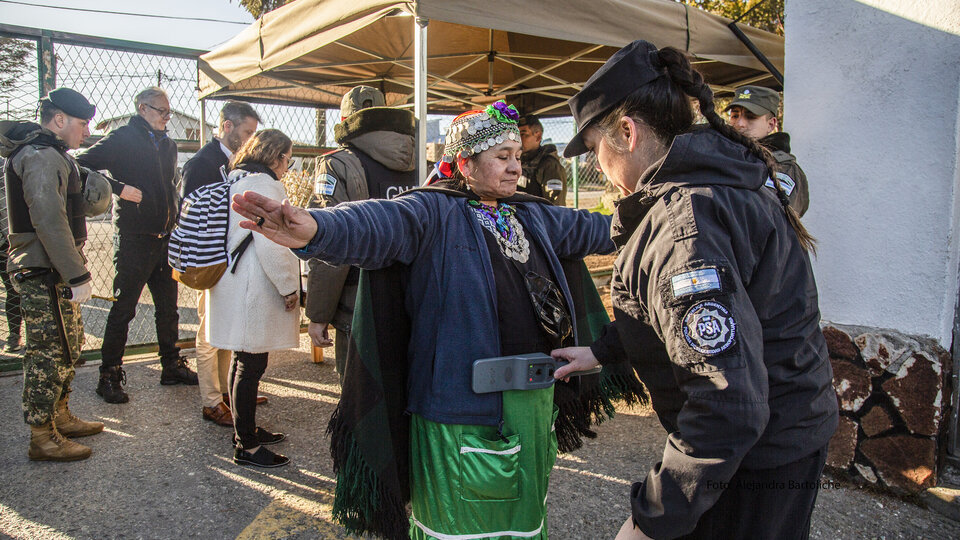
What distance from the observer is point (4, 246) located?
17.5ft

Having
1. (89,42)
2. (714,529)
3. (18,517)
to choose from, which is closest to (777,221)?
(714,529)

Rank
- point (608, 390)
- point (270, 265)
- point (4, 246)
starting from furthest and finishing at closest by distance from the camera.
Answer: point (4, 246), point (270, 265), point (608, 390)

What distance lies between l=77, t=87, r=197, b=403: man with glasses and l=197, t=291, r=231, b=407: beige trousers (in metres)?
0.79

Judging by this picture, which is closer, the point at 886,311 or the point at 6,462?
the point at 886,311

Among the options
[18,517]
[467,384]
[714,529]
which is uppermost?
[467,384]

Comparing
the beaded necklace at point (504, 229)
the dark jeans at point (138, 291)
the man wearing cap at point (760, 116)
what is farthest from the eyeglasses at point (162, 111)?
the man wearing cap at point (760, 116)

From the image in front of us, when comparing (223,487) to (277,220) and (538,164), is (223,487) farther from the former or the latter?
(538,164)

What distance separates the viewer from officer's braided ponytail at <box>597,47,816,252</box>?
1334 mm

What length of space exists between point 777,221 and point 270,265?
108 inches

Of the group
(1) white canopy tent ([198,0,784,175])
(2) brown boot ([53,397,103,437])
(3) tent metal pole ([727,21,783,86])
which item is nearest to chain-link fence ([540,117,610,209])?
(1) white canopy tent ([198,0,784,175])

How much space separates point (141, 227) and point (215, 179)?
71 centimetres

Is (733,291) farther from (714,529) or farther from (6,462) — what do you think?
(6,462)

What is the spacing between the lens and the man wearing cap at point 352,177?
9.55 feet

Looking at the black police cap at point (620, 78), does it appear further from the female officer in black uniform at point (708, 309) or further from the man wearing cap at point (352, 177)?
the man wearing cap at point (352, 177)
